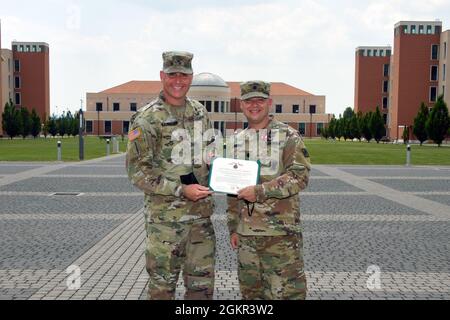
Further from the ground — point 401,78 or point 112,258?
point 401,78

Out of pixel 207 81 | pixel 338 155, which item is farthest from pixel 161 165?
pixel 207 81

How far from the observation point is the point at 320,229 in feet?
27.6

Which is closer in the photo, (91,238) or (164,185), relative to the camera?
(164,185)

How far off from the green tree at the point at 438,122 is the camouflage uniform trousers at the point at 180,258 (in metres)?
49.8

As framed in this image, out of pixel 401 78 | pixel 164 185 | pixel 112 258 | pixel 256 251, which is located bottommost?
pixel 112 258

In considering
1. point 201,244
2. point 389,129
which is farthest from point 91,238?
point 389,129

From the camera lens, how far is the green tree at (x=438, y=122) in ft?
159

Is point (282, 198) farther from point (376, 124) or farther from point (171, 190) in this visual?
point (376, 124)

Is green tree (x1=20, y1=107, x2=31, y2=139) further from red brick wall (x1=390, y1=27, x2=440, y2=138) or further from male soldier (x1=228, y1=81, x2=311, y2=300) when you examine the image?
male soldier (x1=228, y1=81, x2=311, y2=300)

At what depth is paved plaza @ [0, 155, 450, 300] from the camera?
5.28m

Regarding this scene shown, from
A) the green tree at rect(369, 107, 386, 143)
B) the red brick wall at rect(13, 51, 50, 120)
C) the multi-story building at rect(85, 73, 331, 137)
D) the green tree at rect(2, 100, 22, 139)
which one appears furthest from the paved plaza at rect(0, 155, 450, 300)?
the red brick wall at rect(13, 51, 50, 120)
